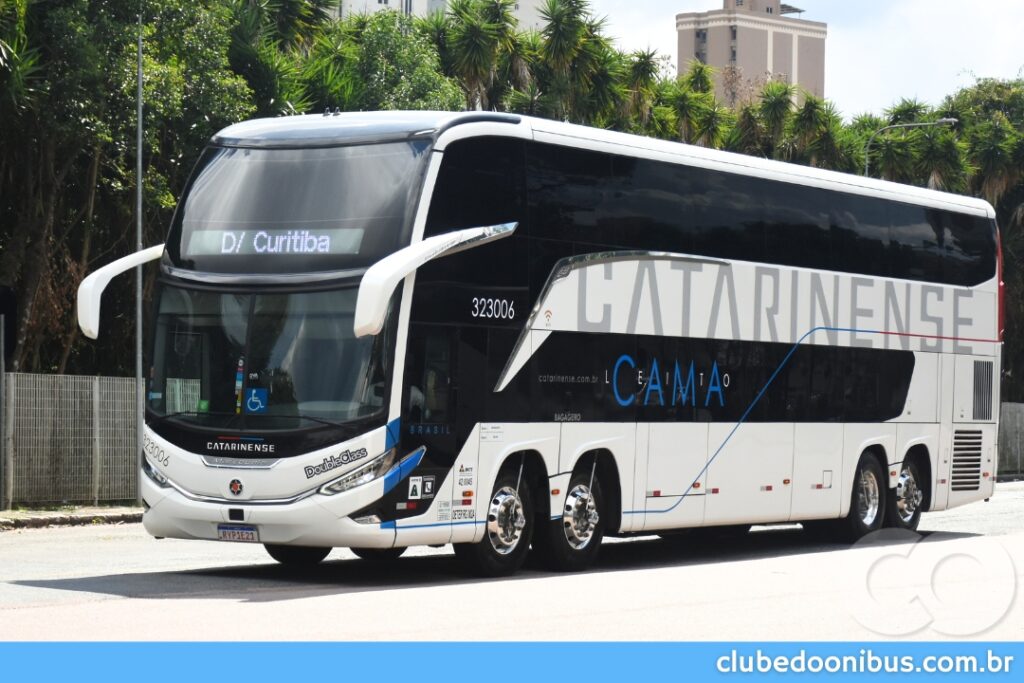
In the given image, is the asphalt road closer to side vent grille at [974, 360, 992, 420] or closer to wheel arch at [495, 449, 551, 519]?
wheel arch at [495, 449, 551, 519]

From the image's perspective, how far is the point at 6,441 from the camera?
82.7 ft

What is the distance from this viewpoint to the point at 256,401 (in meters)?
14.9

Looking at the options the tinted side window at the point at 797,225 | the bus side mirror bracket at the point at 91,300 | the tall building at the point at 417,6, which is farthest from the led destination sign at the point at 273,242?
the tall building at the point at 417,6

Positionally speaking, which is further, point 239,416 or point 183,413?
point 183,413

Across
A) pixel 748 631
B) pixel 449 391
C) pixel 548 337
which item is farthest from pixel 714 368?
pixel 748 631

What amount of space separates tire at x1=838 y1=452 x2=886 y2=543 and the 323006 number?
22.8 ft

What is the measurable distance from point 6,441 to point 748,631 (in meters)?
16.2

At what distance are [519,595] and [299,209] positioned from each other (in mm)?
3821

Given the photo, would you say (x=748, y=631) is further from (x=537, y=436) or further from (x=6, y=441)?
(x=6, y=441)

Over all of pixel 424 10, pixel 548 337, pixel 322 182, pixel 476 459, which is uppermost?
pixel 424 10

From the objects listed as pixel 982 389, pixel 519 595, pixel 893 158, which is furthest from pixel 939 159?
pixel 519 595

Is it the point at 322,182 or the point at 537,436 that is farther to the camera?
Result: the point at 537,436

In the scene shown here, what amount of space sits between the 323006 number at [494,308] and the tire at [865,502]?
696cm

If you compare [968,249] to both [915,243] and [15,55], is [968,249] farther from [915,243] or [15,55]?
[15,55]
